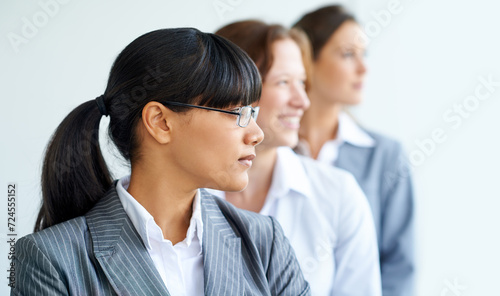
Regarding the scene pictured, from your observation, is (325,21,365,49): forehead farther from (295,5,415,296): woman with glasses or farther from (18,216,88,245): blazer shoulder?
(18,216,88,245): blazer shoulder

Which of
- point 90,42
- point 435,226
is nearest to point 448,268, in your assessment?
point 435,226

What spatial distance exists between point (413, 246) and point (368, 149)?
1.43 feet

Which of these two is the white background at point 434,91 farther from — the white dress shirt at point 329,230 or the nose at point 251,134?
the nose at point 251,134

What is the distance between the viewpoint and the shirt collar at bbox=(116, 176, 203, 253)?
1.27 metres

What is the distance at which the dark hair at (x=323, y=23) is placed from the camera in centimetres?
255

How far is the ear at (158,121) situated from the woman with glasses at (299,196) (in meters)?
0.64

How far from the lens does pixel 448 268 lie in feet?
10.0

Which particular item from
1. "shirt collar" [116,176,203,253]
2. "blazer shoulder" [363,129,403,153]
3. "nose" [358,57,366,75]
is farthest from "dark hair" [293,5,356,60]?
"shirt collar" [116,176,203,253]

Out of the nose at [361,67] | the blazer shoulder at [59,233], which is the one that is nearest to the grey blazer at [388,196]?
the nose at [361,67]

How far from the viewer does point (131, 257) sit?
1.23m

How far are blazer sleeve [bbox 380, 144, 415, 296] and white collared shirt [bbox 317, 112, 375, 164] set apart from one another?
0.13m

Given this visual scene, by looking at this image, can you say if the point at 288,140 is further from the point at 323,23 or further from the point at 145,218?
the point at 323,23

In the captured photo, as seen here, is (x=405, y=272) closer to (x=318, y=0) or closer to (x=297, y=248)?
(x=297, y=248)

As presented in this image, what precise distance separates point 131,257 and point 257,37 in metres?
1.00
